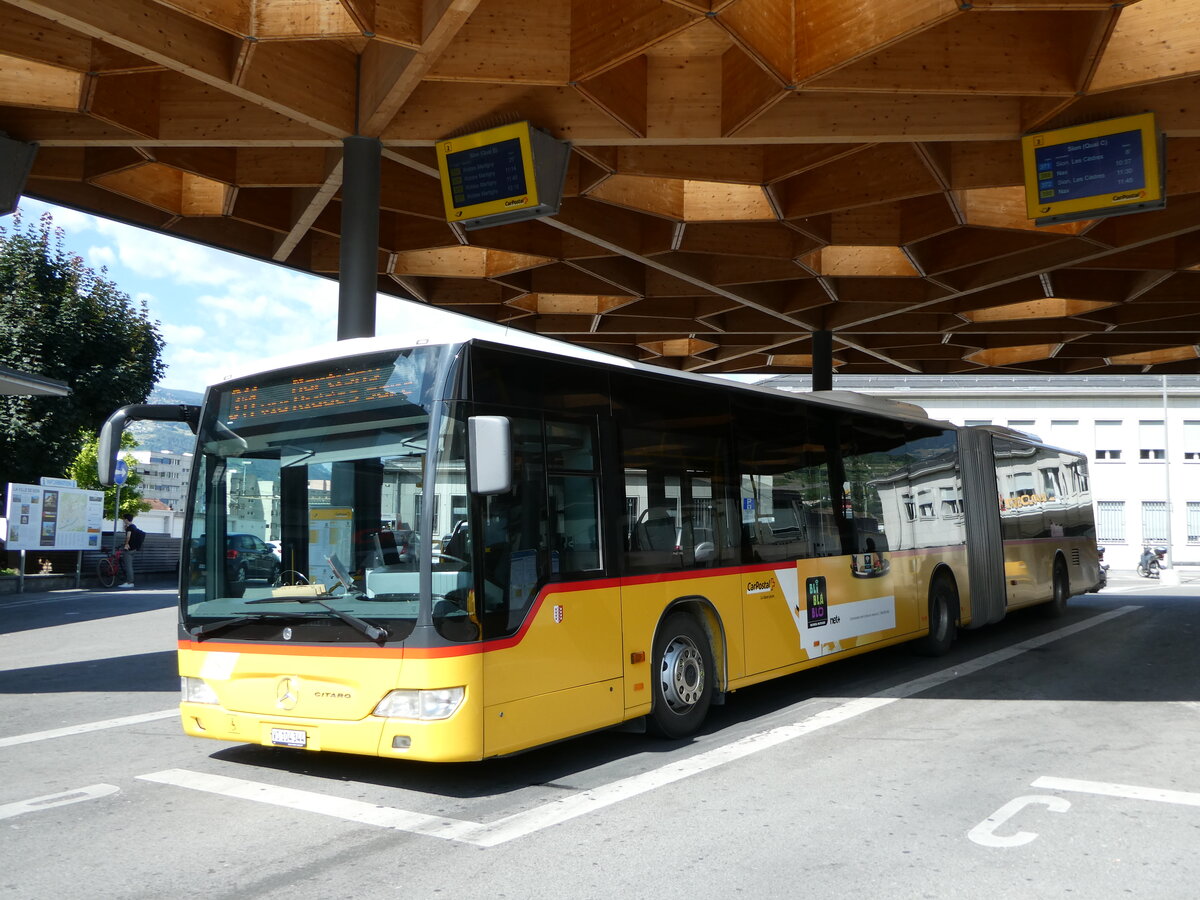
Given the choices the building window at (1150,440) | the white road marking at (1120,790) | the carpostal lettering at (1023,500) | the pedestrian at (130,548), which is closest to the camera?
the white road marking at (1120,790)

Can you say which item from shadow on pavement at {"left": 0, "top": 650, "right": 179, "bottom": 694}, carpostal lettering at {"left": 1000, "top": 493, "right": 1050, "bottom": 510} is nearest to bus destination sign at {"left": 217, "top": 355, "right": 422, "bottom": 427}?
shadow on pavement at {"left": 0, "top": 650, "right": 179, "bottom": 694}

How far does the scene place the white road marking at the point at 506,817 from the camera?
18.6 feet

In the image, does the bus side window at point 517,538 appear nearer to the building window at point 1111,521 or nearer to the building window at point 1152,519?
the building window at point 1111,521

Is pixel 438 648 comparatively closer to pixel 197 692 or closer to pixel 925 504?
pixel 197 692

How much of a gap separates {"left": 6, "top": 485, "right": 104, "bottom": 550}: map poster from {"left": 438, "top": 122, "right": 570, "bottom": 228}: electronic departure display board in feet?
56.3

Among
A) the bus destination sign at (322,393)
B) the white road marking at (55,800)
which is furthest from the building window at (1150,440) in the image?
the white road marking at (55,800)

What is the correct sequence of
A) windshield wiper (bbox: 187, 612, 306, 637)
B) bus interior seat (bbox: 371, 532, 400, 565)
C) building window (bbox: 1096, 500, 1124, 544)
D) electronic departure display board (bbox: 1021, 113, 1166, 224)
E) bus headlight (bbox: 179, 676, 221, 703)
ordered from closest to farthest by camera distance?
1. bus interior seat (bbox: 371, 532, 400, 565)
2. windshield wiper (bbox: 187, 612, 306, 637)
3. bus headlight (bbox: 179, 676, 221, 703)
4. electronic departure display board (bbox: 1021, 113, 1166, 224)
5. building window (bbox: 1096, 500, 1124, 544)

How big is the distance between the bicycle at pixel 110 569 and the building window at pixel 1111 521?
43.9 meters

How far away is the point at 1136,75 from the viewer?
9.32 meters

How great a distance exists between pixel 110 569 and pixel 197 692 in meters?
22.2

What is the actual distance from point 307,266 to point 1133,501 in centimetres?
4654

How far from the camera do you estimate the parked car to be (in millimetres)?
6875

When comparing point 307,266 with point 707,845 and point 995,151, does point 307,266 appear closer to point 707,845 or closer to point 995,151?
point 995,151

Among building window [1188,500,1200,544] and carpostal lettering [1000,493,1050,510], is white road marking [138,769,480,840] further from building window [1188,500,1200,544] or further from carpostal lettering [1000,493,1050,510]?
building window [1188,500,1200,544]
